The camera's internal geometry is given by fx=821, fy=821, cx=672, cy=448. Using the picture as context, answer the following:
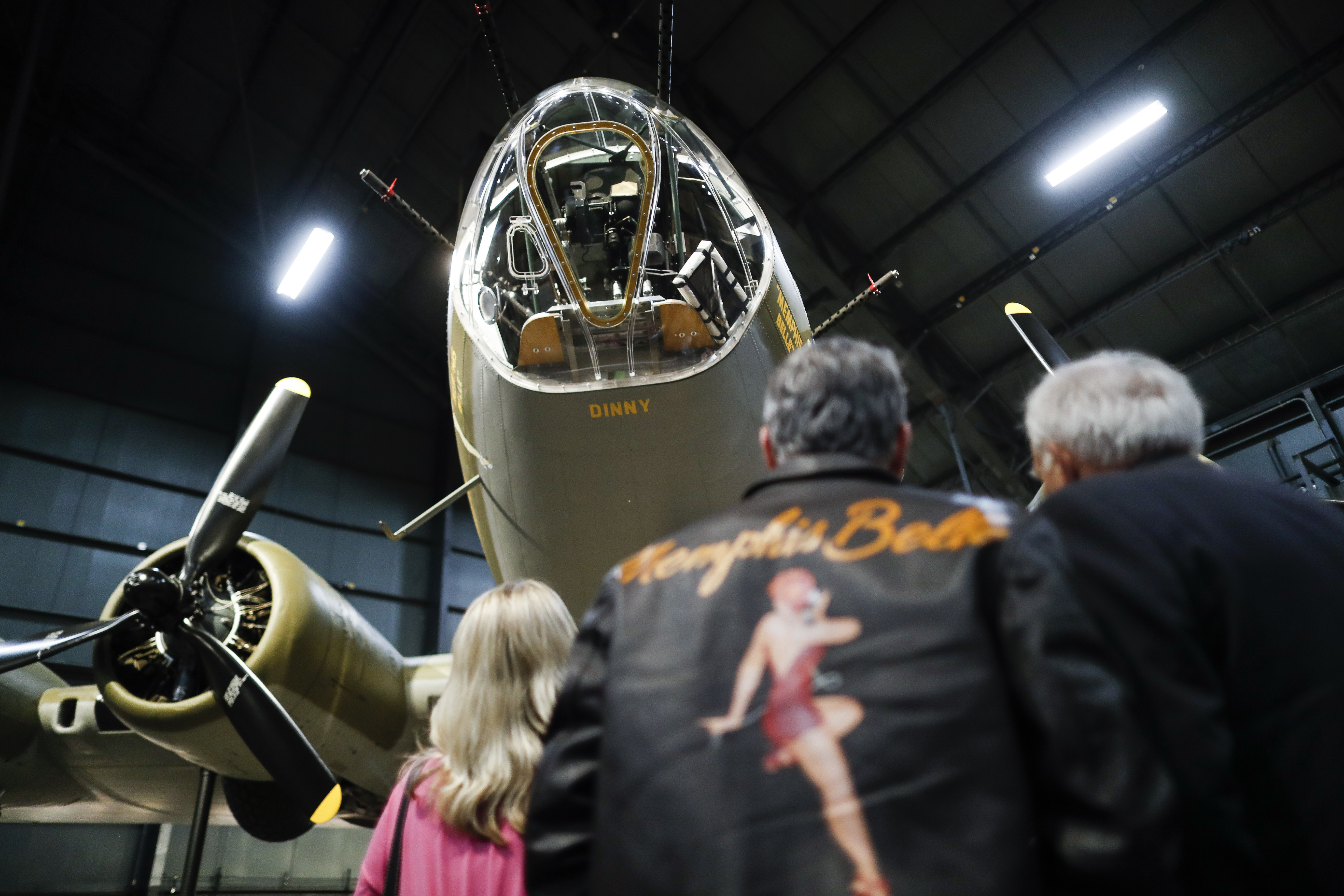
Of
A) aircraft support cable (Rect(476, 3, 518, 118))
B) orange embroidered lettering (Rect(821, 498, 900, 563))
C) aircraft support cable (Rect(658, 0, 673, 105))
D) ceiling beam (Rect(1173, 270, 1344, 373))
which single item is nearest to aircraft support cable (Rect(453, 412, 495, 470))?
aircraft support cable (Rect(476, 3, 518, 118))

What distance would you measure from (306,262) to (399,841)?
10.6 m

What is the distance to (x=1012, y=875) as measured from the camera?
1079 mm

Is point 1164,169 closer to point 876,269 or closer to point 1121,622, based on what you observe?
point 876,269

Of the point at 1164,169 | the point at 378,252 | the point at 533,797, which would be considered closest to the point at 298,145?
the point at 378,252

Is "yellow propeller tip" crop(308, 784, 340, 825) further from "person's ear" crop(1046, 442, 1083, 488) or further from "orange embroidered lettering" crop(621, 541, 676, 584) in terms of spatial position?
"person's ear" crop(1046, 442, 1083, 488)

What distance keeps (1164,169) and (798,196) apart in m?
6.25

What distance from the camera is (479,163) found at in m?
15.7

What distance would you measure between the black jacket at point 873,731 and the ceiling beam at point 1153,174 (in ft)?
50.0

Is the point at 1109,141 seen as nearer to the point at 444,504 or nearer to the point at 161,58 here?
the point at 444,504

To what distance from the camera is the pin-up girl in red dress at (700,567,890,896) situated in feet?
3.73

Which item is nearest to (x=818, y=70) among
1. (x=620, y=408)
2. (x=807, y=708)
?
(x=620, y=408)

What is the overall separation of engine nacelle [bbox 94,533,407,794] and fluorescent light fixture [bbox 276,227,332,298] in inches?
207

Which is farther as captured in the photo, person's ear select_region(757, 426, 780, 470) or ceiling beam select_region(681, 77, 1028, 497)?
ceiling beam select_region(681, 77, 1028, 497)

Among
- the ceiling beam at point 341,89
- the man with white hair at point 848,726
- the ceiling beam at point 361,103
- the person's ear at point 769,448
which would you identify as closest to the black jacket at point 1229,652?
the man with white hair at point 848,726
